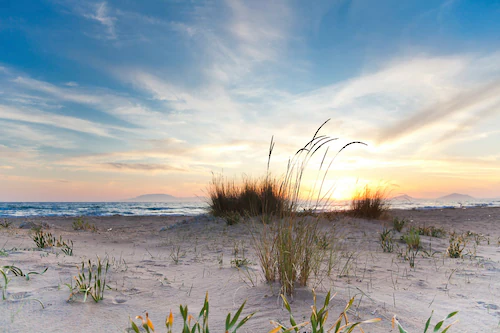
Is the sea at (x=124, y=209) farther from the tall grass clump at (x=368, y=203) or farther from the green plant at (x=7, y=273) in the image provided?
the green plant at (x=7, y=273)

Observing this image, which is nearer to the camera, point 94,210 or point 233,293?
point 233,293

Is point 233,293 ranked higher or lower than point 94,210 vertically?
higher

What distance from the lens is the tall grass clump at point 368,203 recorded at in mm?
8953

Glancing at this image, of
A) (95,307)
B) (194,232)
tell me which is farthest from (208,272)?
(194,232)

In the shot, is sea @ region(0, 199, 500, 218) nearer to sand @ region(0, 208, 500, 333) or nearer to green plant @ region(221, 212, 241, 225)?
sand @ region(0, 208, 500, 333)

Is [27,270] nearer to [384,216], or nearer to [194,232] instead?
[194,232]

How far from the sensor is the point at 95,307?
81.4 inches

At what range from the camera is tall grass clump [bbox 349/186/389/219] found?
29.4ft

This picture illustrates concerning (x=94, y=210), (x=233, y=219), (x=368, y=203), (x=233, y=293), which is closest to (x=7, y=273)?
(x=233, y=293)

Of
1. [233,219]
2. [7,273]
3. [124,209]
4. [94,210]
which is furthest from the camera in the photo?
[124,209]

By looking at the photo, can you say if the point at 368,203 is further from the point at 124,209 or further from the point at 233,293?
the point at 124,209

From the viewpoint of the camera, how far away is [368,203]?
898cm

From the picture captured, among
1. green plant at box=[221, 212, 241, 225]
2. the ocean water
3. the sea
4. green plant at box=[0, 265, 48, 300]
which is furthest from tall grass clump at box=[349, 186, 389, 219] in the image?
green plant at box=[0, 265, 48, 300]

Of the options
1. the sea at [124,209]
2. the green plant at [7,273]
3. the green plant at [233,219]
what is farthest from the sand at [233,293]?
the green plant at [233,219]
